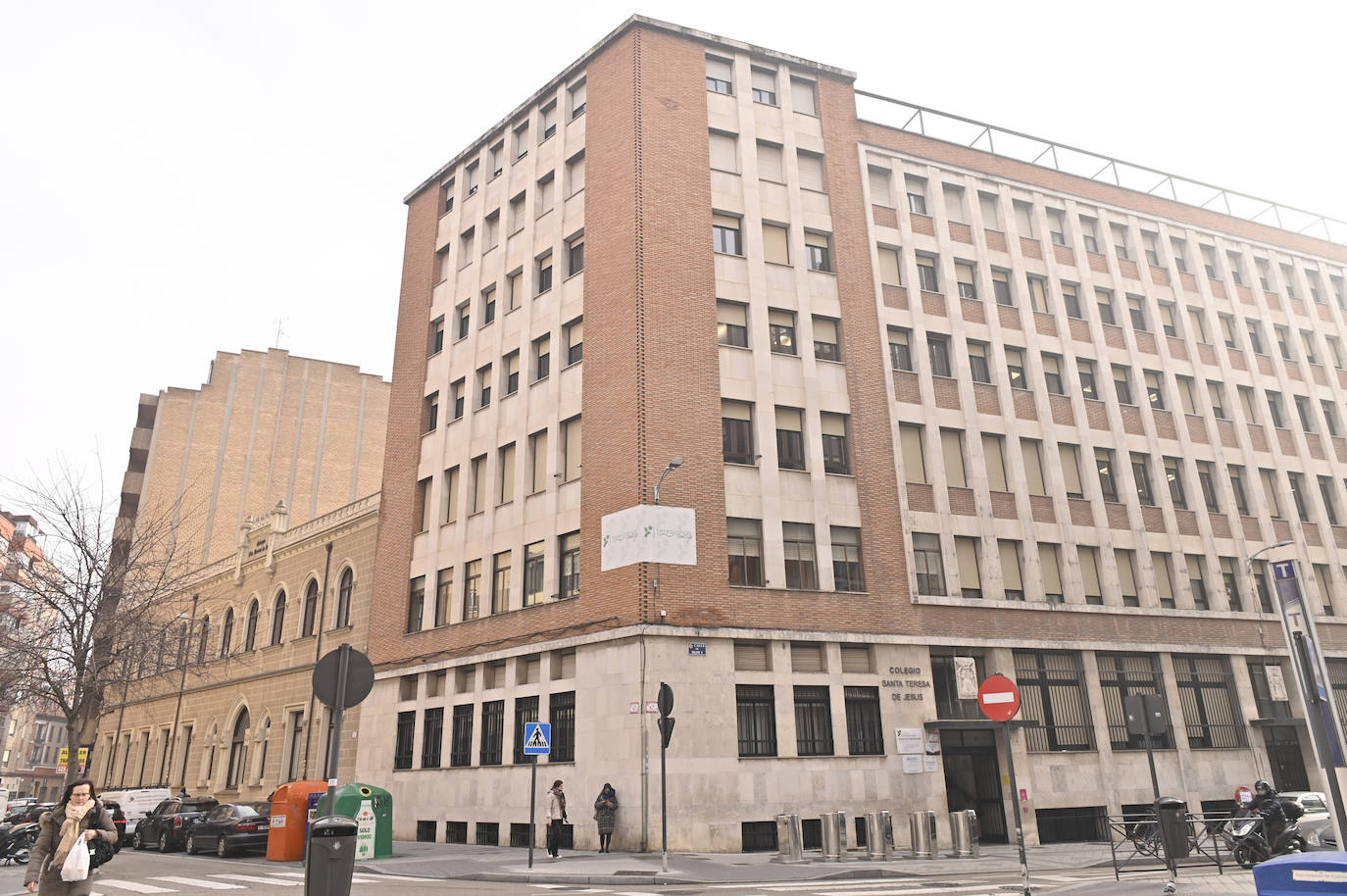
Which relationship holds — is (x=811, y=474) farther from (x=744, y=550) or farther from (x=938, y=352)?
(x=938, y=352)

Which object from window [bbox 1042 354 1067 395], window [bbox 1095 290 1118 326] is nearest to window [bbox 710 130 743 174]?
window [bbox 1042 354 1067 395]

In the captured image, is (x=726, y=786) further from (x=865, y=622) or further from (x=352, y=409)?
(x=352, y=409)

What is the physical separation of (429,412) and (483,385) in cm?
364

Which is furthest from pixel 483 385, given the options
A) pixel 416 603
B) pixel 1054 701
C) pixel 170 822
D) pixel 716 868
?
pixel 1054 701

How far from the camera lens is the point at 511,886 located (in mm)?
16375

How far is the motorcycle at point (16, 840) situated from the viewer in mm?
23453

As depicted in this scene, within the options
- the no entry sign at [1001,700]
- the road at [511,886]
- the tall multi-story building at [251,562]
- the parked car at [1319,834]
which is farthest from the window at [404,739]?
the parked car at [1319,834]

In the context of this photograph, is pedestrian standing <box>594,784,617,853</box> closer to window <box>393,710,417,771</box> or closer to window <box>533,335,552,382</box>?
window <box>393,710,417,771</box>

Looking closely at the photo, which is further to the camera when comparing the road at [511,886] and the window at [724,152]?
the window at [724,152]

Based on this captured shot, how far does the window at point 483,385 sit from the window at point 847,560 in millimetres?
13688

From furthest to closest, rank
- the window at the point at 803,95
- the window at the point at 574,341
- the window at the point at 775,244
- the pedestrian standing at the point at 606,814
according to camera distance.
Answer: the window at the point at 803,95 < the window at the point at 775,244 < the window at the point at 574,341 < the pedestrian standing at the point at 606,814

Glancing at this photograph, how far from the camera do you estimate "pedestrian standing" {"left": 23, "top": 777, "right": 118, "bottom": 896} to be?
342 inches

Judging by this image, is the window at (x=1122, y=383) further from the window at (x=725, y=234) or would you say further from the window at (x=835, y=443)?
the window at (x=725, y=234)

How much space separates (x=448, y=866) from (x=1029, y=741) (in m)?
17.7
